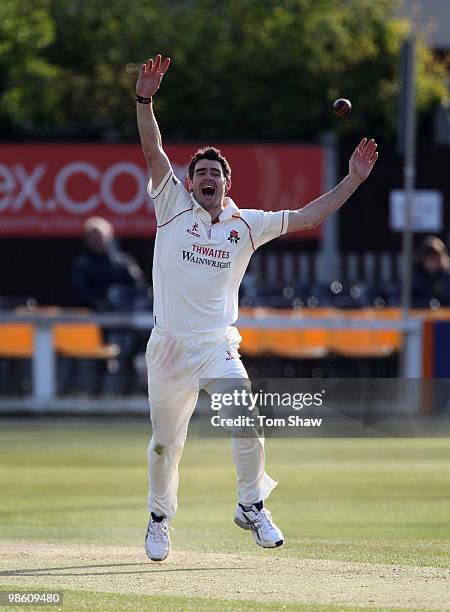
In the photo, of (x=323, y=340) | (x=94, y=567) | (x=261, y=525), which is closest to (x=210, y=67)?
(x=323, y=340)

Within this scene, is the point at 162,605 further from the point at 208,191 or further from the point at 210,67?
the point at 210,67

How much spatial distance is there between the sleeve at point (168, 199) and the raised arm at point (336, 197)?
61 cm

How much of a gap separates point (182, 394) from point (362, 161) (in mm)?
1607

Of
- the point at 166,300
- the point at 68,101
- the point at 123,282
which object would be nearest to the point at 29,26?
the point at 68,101

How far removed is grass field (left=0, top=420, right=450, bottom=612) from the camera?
7711 mm

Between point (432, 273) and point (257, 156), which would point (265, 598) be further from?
point (257, 156)

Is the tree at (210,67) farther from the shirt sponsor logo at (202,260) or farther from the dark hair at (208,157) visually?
the shirt sponsor logo at (202,260)

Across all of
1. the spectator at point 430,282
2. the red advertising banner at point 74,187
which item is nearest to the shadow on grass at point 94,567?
the spectator at point 430,282

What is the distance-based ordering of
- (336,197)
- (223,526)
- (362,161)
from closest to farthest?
(336,197) → (362,161) → (223,526)

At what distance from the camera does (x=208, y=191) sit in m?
9.00

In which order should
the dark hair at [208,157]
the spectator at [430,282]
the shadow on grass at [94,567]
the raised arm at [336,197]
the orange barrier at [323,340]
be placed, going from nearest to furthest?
the shadow on grass at [94,567]
the dark hair at [208,157]
the raised arm at [336,197]
the orange barrier at [323,340]
the spectator at [430,282]

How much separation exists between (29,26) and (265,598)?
23.1 m

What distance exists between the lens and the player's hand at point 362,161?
29.9 ft

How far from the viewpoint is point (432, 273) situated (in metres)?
19.7
